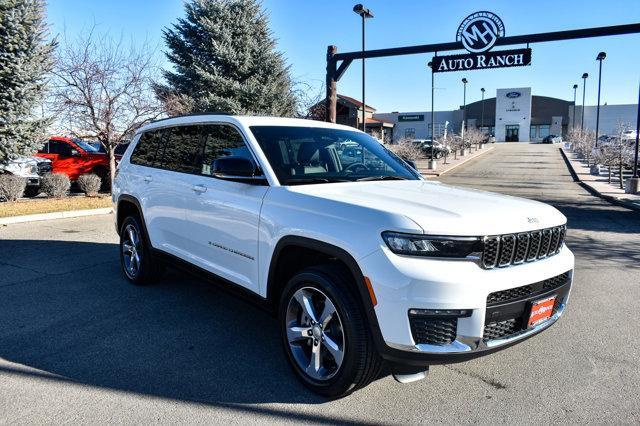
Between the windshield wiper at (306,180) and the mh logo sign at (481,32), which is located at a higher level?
the mh logo sign at (481,32)

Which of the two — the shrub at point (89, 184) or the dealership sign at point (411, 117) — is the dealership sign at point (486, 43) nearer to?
the shrub at point (89, 184)

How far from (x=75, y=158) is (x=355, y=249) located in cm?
1522

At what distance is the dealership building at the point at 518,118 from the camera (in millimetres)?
87750

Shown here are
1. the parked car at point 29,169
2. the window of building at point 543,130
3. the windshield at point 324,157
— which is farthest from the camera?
the window of building at point 543,130

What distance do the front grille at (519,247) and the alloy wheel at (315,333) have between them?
1.00m

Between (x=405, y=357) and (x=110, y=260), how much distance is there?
5390 millimetres

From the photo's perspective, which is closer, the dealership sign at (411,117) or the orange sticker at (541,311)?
the orange sticker at (541,311)

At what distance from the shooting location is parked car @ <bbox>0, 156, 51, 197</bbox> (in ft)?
42.5

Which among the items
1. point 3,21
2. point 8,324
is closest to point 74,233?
point 8,324

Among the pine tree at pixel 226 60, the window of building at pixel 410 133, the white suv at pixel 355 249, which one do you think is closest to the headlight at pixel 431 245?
the white suv at pixel 355 249

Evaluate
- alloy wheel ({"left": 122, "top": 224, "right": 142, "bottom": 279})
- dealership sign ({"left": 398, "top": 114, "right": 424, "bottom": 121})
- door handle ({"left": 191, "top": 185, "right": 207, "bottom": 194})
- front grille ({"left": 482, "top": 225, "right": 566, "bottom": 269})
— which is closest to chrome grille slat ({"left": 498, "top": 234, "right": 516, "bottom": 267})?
front grille ({"left": 482, "top": 225, "right": 566, "bottom": 269})

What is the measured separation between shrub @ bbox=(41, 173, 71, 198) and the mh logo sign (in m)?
12.4

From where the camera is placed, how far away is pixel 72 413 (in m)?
2.97

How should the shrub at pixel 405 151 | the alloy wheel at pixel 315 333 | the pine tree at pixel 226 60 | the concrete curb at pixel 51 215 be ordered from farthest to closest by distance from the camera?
the shrub at pixel 405 151 < the pine tree at pixel 226 60 < the concrete curb at pixel 51 215 < the alloy wheel at pixel 315 333
